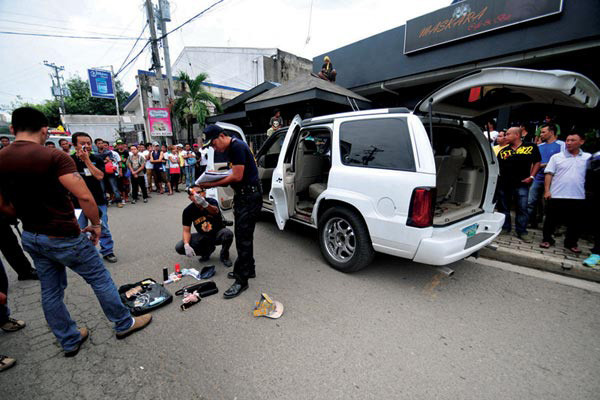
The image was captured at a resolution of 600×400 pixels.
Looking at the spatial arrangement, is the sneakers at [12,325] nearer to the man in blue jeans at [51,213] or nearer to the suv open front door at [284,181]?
the man in blue jeans at [51,213]

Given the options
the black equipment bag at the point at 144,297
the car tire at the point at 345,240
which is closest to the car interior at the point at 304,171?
the car tire at the point at 345,240

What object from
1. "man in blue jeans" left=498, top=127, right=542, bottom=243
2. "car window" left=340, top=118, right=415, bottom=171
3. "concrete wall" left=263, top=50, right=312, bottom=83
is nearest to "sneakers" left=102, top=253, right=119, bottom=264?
"car window" left=340, top=118, right=415, bottom=171

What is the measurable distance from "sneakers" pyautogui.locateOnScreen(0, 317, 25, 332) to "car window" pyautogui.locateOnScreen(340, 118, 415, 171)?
3774 mm

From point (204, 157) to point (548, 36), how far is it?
10.8 metres

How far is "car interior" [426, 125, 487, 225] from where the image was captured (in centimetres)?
323

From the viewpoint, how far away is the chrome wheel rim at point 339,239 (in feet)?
10.6

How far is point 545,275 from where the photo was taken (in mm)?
3262

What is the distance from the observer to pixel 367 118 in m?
2.99

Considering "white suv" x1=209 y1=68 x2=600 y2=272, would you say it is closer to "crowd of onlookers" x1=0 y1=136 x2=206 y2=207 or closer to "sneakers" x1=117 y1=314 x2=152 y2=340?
"sneakers" x1=117 y1=314 x2=152 y2=340

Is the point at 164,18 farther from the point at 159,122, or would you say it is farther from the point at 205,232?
the point at 205,232

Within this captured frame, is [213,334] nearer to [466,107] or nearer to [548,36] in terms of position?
[466,107]

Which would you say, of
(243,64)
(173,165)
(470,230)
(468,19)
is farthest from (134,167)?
(243,64)

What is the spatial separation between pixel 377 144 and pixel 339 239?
1.31 meters

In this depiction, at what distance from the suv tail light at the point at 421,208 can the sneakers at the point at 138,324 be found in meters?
2.78
